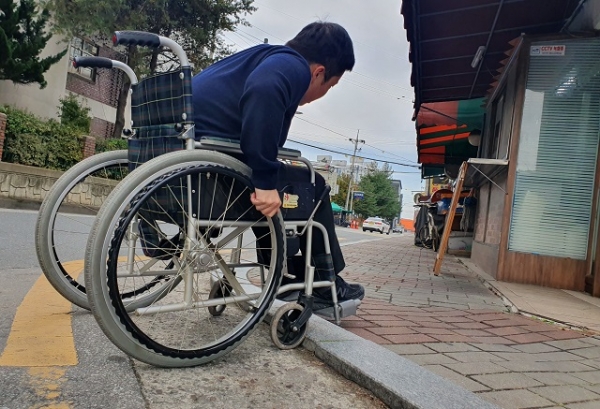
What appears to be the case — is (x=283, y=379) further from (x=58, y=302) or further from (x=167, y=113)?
(x=58, y=302)

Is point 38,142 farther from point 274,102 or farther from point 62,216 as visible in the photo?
point 274,102

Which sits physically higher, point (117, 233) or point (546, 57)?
point (546, 57)

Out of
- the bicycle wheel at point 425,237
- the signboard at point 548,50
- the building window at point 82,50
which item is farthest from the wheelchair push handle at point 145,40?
the building window at point 82,50

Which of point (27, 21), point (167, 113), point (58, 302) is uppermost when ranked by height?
point (27, 21)

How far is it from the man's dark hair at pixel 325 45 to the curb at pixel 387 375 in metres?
1.25

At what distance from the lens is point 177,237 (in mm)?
1986

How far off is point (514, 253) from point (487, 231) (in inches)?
70.2

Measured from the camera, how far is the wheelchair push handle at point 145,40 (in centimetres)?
189

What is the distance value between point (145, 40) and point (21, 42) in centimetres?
1295

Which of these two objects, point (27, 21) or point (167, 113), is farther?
point (27, 21)

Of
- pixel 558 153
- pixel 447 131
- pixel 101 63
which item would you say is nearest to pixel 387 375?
pixel 101 63

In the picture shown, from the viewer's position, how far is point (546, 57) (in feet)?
17.3

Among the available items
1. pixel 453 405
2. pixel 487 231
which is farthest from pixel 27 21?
pixel 453 405

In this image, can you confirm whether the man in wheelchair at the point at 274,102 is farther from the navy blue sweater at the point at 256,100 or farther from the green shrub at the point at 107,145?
the green shrub at the point at 107,145
